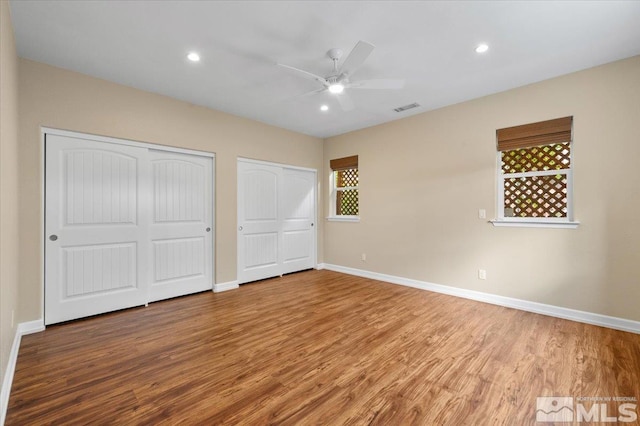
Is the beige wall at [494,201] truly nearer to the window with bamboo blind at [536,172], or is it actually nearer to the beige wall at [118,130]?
the window with bamboo blind at [536,172]

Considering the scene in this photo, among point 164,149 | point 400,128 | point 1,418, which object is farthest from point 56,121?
point 400,128

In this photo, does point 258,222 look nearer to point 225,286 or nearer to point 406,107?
point 225,286

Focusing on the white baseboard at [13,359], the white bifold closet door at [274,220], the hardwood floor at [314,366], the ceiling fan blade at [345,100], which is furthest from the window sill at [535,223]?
the white baseboard at [13,359]

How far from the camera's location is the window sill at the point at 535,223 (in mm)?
2983

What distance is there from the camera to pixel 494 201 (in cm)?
350

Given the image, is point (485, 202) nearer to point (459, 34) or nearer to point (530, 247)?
point (530, 247)

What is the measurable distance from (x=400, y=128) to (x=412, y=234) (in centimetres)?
174

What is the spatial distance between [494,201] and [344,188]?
2.67m

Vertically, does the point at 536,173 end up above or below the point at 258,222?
above

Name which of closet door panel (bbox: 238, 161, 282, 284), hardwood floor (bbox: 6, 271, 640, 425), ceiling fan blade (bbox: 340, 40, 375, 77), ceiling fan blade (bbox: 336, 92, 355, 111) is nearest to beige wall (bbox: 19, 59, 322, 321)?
closet door panel (bbox: 238, 161, 282, 284)

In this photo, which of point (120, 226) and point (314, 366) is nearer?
point (314, 366)

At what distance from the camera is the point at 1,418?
1.52 metres

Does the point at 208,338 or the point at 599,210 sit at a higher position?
the point at 599,210

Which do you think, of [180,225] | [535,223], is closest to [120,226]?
[180,225]
